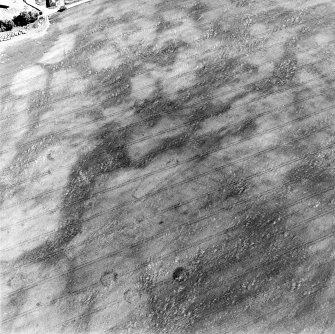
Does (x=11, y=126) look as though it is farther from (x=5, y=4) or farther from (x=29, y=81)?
(x=5, y=4)

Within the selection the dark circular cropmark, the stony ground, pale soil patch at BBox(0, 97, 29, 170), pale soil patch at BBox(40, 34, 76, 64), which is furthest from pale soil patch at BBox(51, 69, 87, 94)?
the dark circular cropmark

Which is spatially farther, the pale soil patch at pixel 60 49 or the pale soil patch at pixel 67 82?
the pale soil patch at pixel 60 49

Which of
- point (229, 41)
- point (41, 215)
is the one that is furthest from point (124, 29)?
point (41, 215)

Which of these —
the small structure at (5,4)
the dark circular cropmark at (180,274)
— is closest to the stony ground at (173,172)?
the dark circular cropmark at (180,274)

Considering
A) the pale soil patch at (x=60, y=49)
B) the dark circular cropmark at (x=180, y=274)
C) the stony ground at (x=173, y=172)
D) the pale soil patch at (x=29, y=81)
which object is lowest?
the dark circular cropmark at (x=180, y=274)

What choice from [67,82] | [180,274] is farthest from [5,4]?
[180,274]

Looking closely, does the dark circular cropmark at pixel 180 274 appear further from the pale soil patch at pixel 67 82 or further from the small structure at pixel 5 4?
the small structure at pixel 5 4
